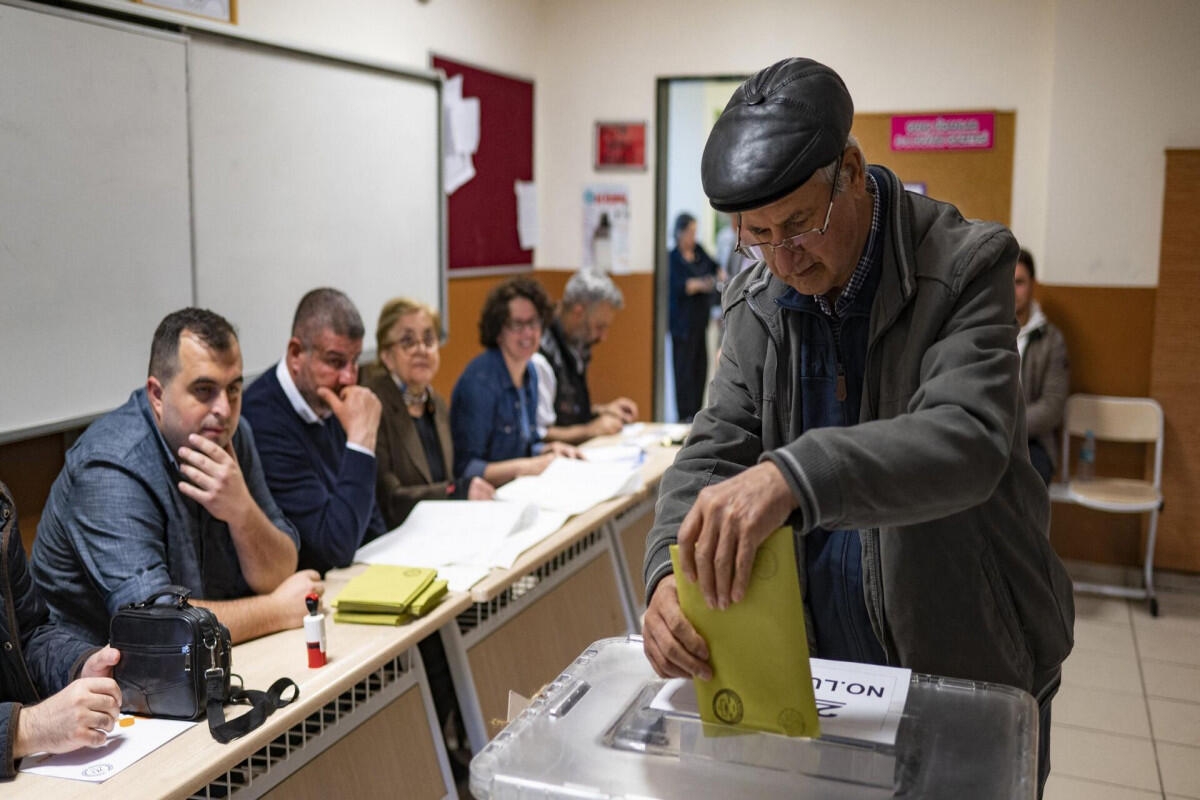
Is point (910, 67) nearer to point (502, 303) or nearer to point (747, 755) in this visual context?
point (502, 303)

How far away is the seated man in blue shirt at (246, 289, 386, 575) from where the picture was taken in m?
2.76

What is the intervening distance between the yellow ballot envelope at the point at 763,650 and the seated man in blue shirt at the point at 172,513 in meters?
1.42

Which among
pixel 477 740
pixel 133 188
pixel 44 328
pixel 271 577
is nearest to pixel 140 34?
pixel 133 188

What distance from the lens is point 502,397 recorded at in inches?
163

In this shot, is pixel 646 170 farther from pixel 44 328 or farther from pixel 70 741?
pixel 70 741

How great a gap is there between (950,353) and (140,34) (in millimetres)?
2866

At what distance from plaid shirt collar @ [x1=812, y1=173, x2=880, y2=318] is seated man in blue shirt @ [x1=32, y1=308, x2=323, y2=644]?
1458 mm

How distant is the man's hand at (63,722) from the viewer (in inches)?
65.4

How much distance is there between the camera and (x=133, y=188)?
3.18 m

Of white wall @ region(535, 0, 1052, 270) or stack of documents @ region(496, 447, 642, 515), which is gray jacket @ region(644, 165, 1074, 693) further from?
white wall @ region(535, 0, 1052, 270)

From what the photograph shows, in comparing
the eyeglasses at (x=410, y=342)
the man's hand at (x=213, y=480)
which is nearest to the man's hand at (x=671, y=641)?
the man's hand at (x=213, y=480)

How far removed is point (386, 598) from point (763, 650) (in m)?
1.49

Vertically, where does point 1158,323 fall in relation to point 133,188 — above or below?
below

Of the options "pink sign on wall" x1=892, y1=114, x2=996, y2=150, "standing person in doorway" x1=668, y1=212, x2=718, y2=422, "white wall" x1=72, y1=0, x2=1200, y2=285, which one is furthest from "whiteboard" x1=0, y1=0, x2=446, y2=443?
"standing person in doorway" x1=668, y1=212, x2=718, y2=422
